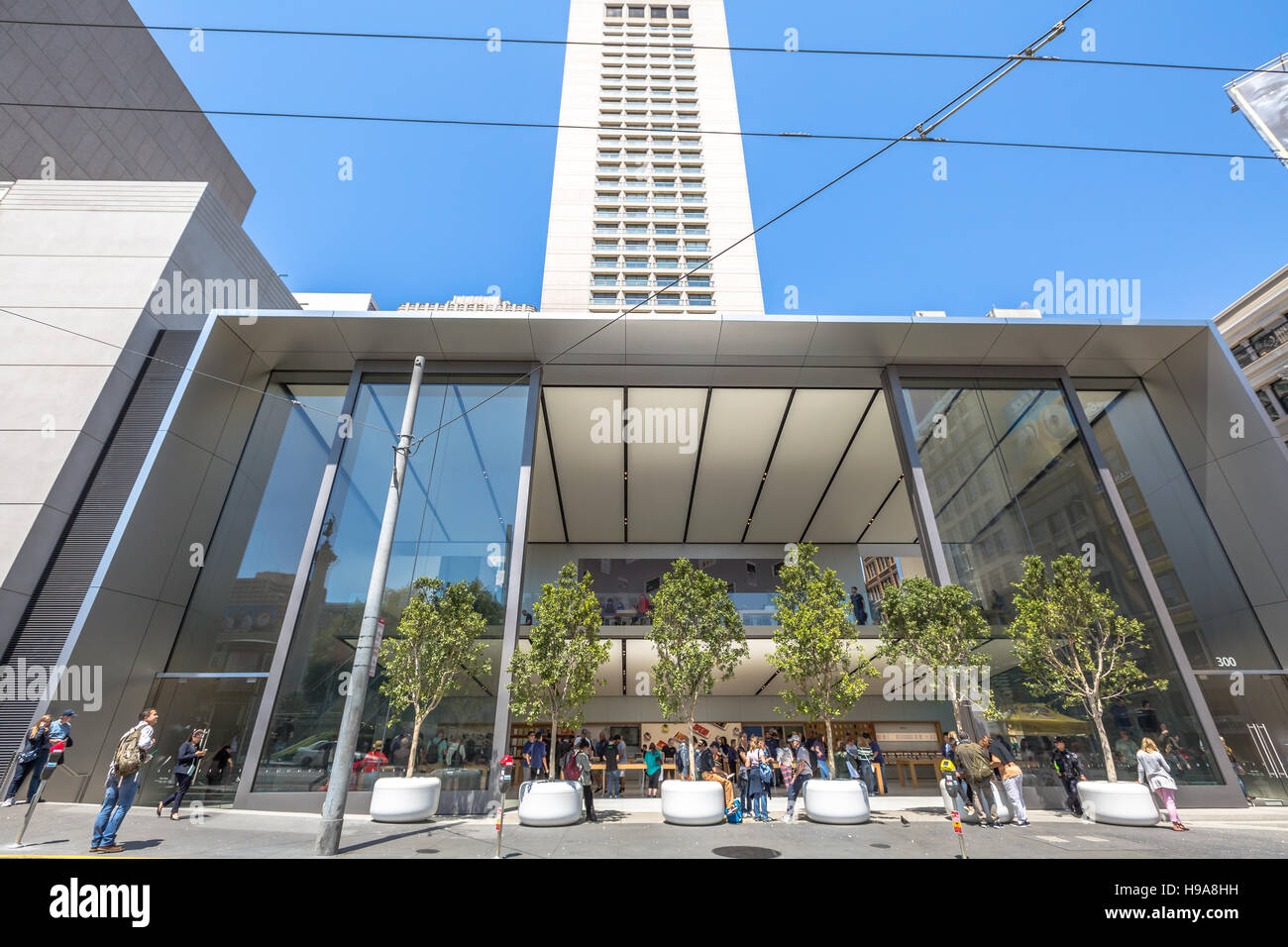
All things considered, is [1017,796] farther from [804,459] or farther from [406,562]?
[406,562]

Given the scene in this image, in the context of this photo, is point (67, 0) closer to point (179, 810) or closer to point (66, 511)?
point (66, 511)

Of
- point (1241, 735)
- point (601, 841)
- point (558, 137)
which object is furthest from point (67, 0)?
point (558, 137)

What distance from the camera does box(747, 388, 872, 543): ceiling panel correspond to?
1978cm

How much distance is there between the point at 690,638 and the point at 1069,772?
9137mm

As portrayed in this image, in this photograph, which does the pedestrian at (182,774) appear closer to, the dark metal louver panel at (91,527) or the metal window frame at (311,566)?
the metal window frame at (311,566)

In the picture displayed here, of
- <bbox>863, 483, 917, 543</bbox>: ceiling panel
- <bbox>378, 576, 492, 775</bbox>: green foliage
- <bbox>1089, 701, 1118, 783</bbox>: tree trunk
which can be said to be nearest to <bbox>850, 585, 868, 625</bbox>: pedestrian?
<bbox>863, 483, 917, 543</bbox>: ceiling panel

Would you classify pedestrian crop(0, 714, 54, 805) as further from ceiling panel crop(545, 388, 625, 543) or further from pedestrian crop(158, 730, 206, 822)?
ceiling panel crop(545, 388, 625, 543)

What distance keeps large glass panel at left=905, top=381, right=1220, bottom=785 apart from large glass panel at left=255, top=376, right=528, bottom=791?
12.4m

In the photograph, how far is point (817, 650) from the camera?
1329 cm

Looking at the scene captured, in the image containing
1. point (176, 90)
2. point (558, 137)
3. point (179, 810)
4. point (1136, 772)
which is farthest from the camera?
point (558, 137)

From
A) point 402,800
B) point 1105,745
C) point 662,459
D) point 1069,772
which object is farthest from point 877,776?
point 402,800

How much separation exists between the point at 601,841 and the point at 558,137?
297ft

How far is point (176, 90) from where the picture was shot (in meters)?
30.0
